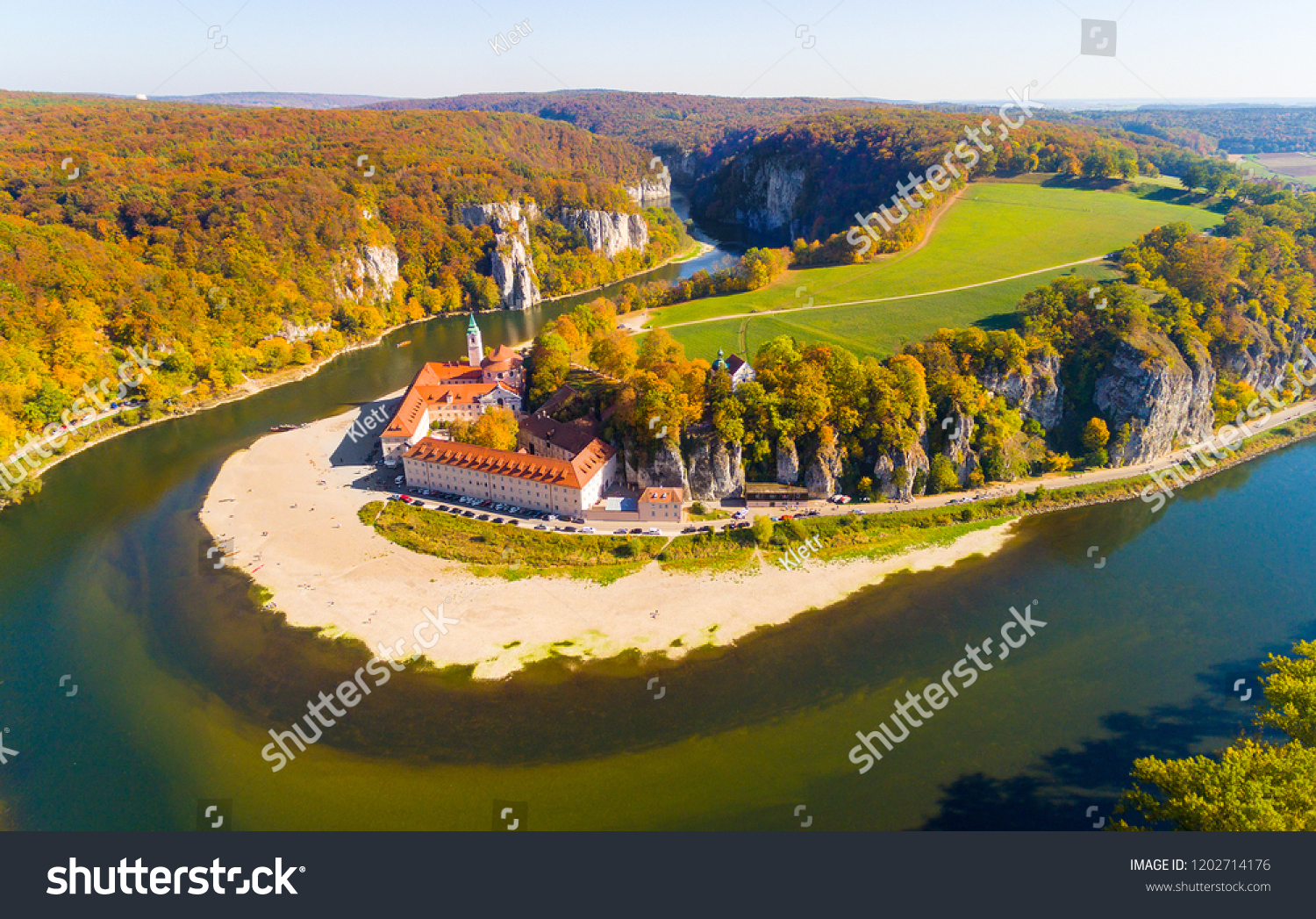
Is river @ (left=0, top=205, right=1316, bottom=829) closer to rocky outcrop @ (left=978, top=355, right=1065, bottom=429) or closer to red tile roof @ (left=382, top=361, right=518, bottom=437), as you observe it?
rocky outcrop @ (left=978, top=355, right=1065, bottom=429)

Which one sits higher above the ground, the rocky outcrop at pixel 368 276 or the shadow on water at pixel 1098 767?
the rocky outcrop at pixel 368 276

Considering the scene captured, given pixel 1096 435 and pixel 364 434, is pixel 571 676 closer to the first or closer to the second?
pixel 364 434

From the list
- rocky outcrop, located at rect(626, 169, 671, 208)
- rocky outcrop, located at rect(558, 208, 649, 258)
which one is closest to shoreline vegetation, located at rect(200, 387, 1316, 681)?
rocky outcrop, located at rect(558, 208, 649, 258)

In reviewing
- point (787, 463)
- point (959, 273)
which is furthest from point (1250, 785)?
point (959, 273)

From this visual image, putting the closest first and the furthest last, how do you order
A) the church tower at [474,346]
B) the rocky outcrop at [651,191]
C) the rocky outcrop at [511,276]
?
the church tower at [474,346] < the rocky outcrop at [511,276] < the rocky outcrop at [651,191]

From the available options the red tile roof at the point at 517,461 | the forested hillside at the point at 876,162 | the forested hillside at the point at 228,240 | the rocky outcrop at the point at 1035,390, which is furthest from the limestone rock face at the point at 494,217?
the rocky outcrop at the point at 1035,390

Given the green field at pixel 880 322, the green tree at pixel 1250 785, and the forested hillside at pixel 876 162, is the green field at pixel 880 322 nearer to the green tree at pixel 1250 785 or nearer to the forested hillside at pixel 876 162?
the forested hillside at pixel 876 162
